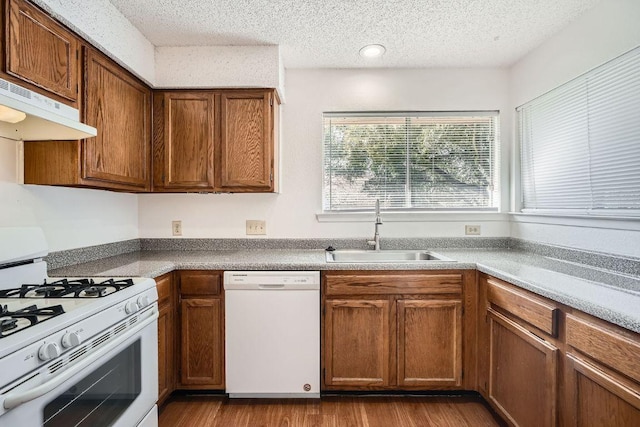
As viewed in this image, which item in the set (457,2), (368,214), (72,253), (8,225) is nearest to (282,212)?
(368,214)

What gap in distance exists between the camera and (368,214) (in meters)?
2.67

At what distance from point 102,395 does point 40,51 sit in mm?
1422

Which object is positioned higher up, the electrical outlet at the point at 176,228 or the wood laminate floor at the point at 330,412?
the electrical outlet at the point at 176,228

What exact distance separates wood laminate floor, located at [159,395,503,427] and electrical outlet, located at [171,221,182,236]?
1.14 m

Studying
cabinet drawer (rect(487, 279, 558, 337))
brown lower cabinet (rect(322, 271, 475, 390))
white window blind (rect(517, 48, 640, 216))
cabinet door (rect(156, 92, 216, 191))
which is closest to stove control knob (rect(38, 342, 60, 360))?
brown lower cabinet (rect(322, 271, 475, 390))

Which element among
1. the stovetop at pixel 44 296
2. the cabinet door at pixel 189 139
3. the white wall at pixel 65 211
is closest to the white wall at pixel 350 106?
the cabinet door at pixel 189 139

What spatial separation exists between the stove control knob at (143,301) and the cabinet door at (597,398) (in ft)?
5.77

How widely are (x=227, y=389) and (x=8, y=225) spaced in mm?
1450

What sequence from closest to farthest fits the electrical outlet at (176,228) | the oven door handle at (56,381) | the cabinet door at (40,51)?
the oven door handle at (56,381)
the cabinet door at (40,51)
the electrical outlet at (176,228)

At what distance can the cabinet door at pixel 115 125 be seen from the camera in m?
1.76

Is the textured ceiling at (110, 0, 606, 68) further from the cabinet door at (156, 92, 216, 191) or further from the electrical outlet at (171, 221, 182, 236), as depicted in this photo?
the electrical outlet at (171, 221, 182, 236)

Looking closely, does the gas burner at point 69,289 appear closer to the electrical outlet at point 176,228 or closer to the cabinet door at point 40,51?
the cabinet door at point 40,51

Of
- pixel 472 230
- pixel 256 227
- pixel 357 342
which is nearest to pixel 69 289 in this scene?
pixel 256 227

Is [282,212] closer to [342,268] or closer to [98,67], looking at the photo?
[342,268]
